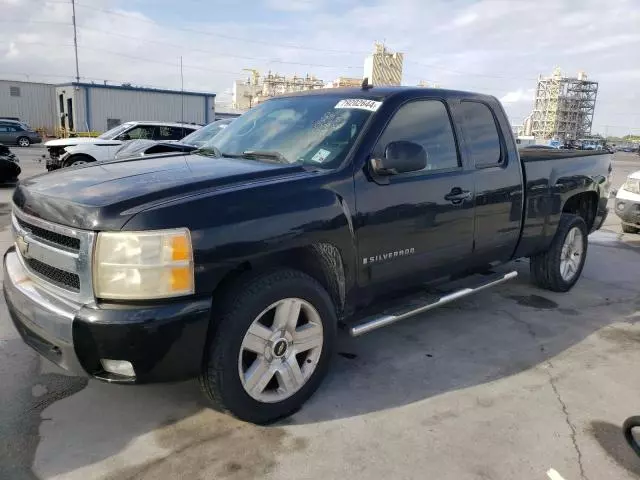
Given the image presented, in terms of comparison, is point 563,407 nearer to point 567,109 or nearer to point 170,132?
point 170,132

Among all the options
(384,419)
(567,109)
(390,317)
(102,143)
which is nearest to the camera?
(384,419)

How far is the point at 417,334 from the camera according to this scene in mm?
4305

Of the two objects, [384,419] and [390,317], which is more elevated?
[390,317]

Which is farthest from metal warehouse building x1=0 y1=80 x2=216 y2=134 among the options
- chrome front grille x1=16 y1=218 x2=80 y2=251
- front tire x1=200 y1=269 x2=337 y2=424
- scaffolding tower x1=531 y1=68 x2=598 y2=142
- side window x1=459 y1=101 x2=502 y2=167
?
scaffolding tower x1=531 y1=68 x2=598 y2=142

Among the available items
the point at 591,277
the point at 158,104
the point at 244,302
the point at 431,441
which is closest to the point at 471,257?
the point at 431,441

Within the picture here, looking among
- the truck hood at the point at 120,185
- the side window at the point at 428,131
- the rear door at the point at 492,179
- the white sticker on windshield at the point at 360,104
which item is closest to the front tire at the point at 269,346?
the truck hood at the point at 120,185

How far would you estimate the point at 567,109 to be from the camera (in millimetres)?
93688

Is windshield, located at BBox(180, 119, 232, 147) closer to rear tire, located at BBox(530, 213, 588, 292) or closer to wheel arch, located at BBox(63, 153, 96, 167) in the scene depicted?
wheel arch, located at BBox(63, 153, 96, 167)

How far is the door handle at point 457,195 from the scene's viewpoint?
12.3 feet

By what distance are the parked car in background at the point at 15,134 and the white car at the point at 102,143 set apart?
20537 millimetres

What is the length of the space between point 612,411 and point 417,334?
4.89ft

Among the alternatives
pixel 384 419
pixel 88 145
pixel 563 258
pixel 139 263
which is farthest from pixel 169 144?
pixel 384 419

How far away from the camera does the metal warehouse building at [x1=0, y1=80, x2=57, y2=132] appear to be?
40.8 metres

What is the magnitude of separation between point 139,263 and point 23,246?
101 cm
